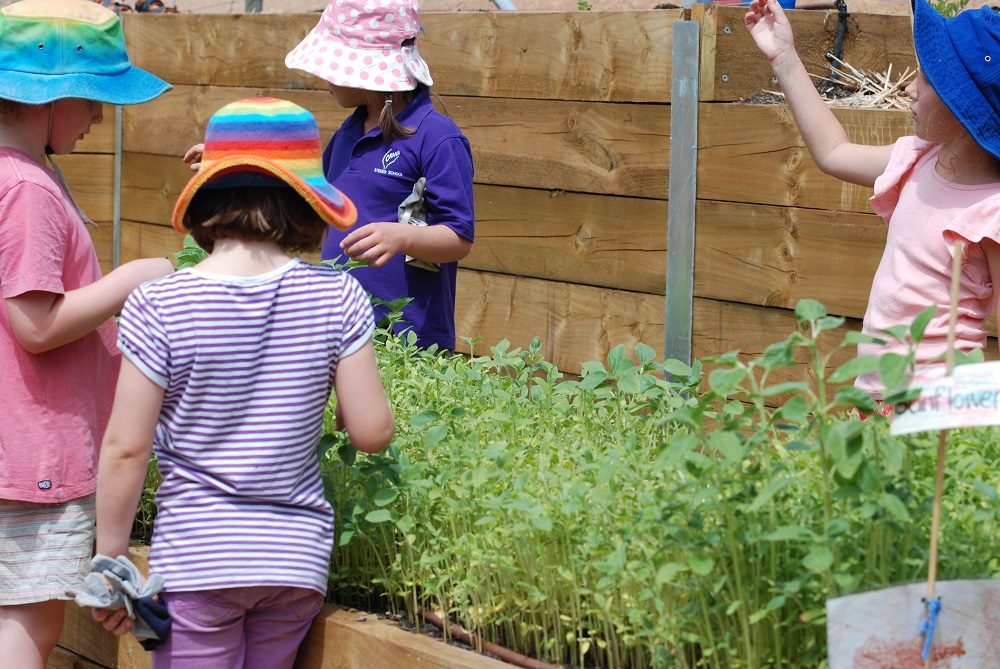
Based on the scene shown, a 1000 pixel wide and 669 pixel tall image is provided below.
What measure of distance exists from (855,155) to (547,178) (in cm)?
166

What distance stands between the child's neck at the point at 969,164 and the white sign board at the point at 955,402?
1100 millimetres

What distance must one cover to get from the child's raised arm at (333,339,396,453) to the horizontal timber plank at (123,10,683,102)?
2.32 m

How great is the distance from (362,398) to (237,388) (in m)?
0.20

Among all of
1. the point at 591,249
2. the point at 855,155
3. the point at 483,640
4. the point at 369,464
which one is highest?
the point at 855,155

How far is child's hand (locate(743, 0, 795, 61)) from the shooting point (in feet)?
9.47

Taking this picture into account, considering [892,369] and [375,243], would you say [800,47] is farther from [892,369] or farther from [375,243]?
[892,369]

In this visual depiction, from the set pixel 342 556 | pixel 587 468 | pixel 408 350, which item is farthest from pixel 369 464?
pixel 408 350

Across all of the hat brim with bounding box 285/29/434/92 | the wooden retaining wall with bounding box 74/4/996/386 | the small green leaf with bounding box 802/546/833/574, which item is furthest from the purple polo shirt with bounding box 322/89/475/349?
the small green leaf with bounding box 802/546/833/574

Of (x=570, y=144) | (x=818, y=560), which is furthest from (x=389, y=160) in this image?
(x=818, y=560)

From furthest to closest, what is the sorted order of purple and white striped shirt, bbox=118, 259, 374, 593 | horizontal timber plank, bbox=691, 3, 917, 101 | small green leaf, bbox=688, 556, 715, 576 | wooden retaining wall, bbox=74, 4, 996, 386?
horizontal timber plank, bbox=691, 3, 917, 101 < wooden retaining wall, bbox=74, 4, 996, 386 < purple and white striped shirt, bbox=118, 259, 374, 593 < small green leaf, bbox=688, 556, 715, 576

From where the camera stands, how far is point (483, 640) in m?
2.17

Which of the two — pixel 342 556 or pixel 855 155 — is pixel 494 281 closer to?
pixel 855 155

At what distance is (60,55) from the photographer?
2363 millimetres

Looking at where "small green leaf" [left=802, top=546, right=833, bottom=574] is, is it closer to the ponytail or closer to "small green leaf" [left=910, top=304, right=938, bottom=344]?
"small green leaf" [left=910, top=304, right=938, bottom=344]
